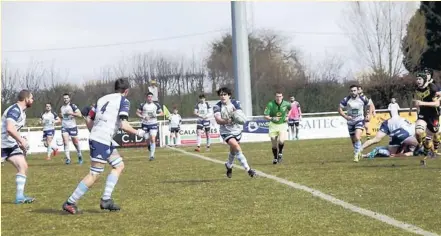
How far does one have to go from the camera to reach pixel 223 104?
15898mm

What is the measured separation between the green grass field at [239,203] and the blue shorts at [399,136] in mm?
2872

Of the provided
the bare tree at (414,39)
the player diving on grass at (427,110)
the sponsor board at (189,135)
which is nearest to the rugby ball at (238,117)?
the player diving on grass at (427,110)

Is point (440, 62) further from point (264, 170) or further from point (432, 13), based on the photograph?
point (264, 170)

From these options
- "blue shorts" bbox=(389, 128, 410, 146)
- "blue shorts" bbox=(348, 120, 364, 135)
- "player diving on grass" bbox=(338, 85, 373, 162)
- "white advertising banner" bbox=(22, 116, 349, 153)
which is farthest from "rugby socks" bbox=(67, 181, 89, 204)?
"white advertising banner" bbox=(22, 116, 349, 153)

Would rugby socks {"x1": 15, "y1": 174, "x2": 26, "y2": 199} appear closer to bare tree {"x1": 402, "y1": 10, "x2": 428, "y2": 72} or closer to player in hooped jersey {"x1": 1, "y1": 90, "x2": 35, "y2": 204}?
player in hooped jersey {"x1": 1, "y1": 90, "x2": 35, "y2": 204}

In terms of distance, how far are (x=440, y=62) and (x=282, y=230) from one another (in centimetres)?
5956

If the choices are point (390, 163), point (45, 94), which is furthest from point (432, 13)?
point (390, 163)

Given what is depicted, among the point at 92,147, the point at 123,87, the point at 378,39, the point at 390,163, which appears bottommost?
the point at 390,163

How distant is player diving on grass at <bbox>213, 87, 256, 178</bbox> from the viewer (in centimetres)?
1570

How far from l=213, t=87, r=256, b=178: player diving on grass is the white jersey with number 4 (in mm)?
4691

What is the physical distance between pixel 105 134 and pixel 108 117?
27 cm

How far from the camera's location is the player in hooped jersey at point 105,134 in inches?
436

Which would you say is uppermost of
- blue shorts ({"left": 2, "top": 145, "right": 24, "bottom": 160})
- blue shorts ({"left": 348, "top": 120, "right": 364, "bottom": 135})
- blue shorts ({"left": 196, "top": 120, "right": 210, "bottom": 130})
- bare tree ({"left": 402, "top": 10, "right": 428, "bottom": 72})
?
bare tree ({"left": 402, "top": 10, "right": 428, "bottom": 72})

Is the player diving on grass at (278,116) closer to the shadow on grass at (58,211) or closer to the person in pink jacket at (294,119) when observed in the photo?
the shadow on grass at (58,211)
